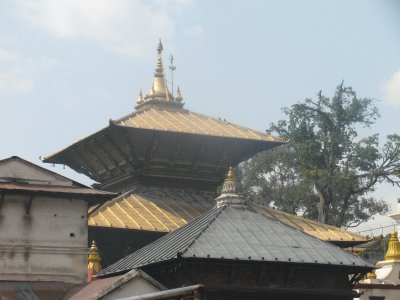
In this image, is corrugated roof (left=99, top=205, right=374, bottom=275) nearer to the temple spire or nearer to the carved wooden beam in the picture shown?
the temple spire

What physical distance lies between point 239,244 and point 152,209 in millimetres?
8479

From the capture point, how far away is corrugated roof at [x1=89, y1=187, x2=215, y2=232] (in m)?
35.1

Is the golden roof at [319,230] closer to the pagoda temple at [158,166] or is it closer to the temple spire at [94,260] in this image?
the pagoda temple at [158,166]

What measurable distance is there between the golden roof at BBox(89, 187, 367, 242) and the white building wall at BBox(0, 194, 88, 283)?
3.62m

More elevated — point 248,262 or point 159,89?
point 159,89

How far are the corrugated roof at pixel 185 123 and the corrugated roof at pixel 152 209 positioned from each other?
7.88ft

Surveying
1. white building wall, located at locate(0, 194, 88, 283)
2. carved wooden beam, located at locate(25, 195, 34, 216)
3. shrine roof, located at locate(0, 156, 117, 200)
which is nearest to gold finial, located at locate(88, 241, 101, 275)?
white building wall, located at locate(0, 194, 88, 283)

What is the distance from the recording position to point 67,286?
2923cm

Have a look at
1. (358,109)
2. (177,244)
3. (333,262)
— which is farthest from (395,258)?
(358,109)

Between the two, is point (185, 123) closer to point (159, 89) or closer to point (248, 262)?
point (159, 89)

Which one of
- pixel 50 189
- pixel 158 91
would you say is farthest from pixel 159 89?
pixel 50 189

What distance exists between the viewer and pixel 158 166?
39188 millimetres

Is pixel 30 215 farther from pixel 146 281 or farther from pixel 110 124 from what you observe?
pixel 110 124

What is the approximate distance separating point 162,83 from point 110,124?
6856mm
